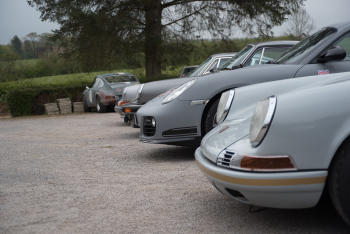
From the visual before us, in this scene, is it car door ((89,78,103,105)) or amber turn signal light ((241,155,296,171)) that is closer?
amber turn signal light ((241,155,296,171))

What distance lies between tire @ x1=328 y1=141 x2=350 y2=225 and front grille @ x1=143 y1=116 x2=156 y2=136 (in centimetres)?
328

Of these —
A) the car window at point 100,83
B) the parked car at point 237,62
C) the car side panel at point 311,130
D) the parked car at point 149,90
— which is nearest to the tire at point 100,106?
the car window at point 100,83

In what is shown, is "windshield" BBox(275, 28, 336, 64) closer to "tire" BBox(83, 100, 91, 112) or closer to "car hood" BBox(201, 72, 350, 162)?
"car hood" BBox(201, 72, 350, 162)

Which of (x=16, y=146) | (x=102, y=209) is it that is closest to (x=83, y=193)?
(x=102, y=209)

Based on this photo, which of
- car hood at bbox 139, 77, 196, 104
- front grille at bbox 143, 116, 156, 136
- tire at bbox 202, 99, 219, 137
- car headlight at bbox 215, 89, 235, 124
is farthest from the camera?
car hood at bbox 139, 77, 196, 104

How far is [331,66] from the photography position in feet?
17.0

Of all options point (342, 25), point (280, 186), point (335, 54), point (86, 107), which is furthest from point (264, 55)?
point (86, 107)

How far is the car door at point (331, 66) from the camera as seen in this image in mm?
5121

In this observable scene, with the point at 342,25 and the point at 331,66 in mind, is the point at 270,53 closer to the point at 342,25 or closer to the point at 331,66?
the point at 342,25

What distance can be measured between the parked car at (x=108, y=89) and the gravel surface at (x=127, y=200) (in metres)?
10.2

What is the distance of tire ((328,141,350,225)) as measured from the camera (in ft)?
8.96

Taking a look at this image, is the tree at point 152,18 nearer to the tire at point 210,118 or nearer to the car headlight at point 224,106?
the tire at point 210,118

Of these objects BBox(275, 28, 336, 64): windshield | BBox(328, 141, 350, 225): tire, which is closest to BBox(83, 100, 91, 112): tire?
BBox(275, 28, 336, 64): windshield

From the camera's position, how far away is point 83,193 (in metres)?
4.50
